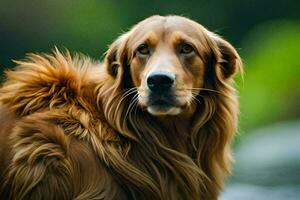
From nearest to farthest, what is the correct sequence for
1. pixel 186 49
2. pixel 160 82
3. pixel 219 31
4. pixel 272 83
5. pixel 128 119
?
1. pixel 160 82
2. pixel 186 49
3. pixel 128 119
4. pixel 272 83
5. pixel 219 31

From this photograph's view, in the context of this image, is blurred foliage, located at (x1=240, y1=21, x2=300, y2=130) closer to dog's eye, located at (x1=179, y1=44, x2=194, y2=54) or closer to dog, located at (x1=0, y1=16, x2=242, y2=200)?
dog, located at (x1=0, y1=16, x2=242, y2=200)

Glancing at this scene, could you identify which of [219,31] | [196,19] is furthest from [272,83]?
[196,19]

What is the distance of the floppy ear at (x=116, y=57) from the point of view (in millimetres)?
8016

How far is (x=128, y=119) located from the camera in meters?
7.96

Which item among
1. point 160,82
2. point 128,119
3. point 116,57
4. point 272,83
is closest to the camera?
point 160,82

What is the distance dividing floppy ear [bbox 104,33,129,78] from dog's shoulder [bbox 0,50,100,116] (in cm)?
17

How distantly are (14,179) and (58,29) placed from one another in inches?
393

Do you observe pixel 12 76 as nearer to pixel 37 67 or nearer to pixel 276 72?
pixel 37 67

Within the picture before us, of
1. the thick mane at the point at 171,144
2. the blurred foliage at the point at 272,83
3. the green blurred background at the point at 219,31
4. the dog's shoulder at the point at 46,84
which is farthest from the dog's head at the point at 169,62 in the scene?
the green blurred background at the point at 219,31

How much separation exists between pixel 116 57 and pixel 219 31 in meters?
8.76

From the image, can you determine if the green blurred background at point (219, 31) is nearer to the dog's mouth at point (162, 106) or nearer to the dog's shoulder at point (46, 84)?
the dog's shoulder at point (46, 84)

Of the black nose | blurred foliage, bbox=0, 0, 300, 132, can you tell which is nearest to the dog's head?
the black nose

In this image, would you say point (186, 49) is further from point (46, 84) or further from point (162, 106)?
point (46, 84)

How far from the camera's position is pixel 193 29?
796 cm
